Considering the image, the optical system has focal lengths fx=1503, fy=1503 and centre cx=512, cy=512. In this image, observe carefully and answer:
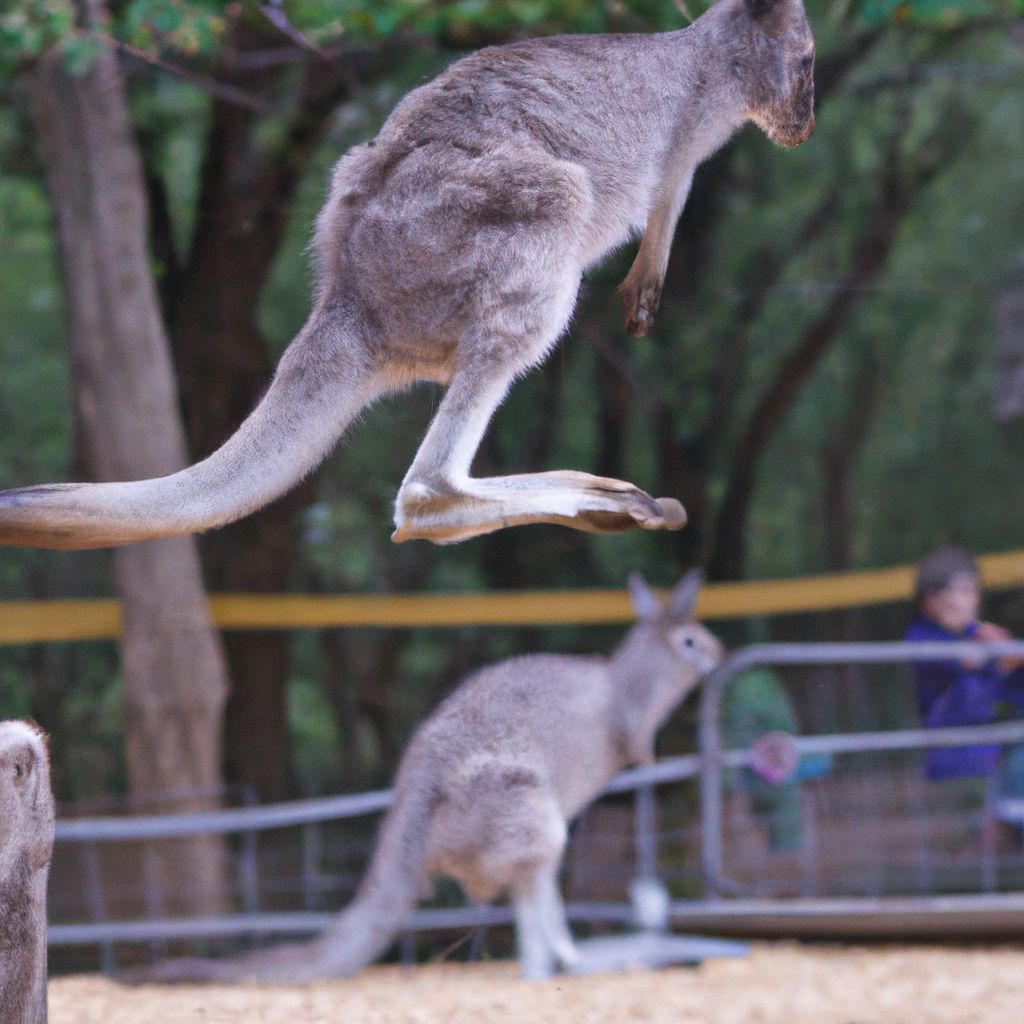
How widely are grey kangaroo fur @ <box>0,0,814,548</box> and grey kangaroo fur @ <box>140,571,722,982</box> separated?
5.70 feet

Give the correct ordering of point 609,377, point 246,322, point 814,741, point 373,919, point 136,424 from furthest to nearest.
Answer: point 609,377 → point 246,322 → point 136,424 → point 814,741 → point 373,919

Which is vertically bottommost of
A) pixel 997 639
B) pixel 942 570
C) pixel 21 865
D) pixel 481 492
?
pixel 21 865

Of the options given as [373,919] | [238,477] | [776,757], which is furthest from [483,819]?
[238,477]

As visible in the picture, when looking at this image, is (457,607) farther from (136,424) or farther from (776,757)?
(776,757)

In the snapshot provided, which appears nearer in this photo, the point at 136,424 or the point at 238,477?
the point at 238,477

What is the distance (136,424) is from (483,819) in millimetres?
2555

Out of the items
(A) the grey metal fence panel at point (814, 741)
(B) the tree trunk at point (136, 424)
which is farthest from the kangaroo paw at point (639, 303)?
(B) the tree trunk at point (136, 424)

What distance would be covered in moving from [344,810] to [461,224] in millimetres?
2994

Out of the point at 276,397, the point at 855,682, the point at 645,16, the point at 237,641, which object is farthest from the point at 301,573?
the point at 276,397

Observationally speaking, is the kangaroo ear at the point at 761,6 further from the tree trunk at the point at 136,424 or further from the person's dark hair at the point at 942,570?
the tree trunk at the point at 136,424

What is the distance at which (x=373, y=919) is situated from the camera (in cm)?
457

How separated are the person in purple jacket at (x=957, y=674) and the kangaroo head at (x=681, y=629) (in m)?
1.04

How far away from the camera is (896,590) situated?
7.78 m

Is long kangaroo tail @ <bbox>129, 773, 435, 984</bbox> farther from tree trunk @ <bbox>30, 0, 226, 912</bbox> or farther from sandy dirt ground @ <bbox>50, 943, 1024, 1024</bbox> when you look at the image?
tree trunk @ <bbox>30, 0, 226, 912</bbox>
